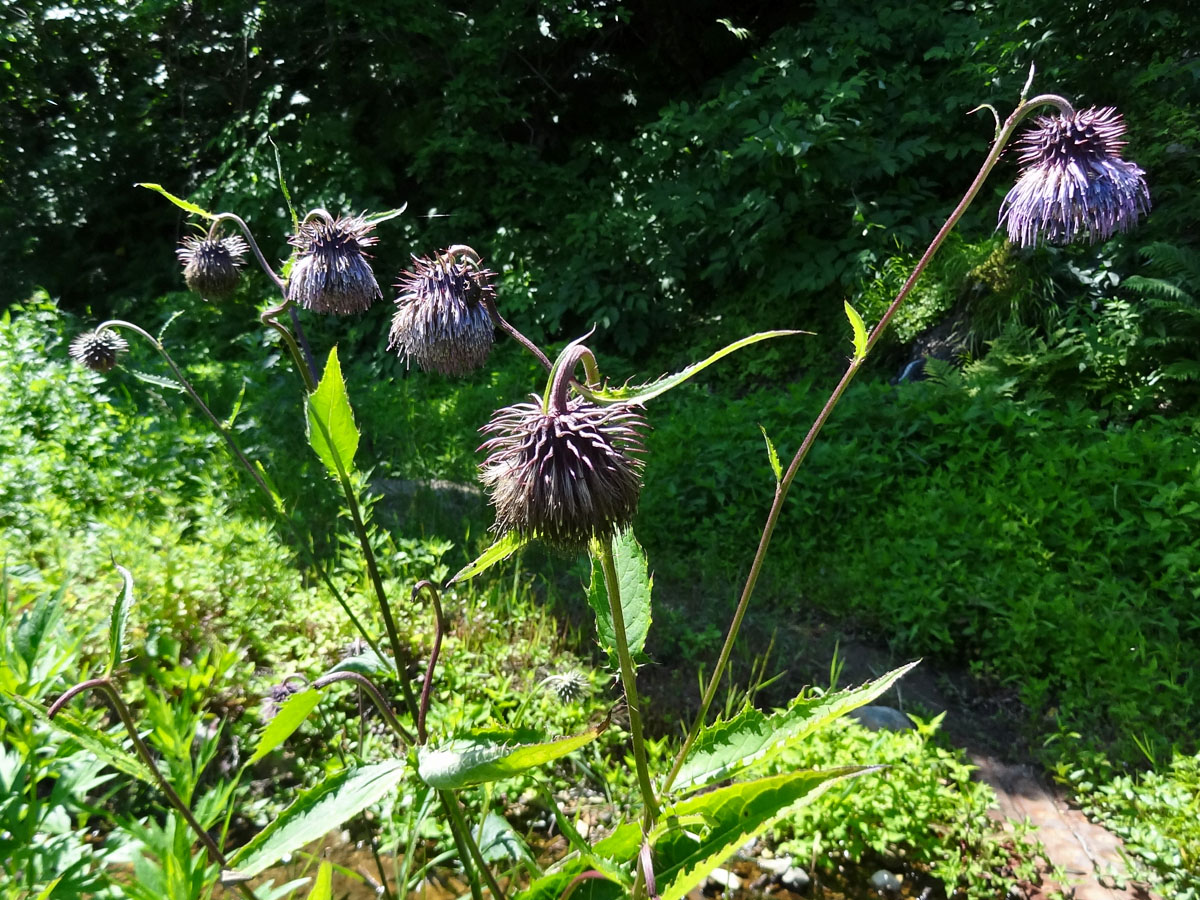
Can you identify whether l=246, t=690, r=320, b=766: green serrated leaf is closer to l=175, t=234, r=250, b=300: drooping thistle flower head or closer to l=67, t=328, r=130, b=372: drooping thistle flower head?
l=175, t=234, r=250, b=300: drooping thistle flower head

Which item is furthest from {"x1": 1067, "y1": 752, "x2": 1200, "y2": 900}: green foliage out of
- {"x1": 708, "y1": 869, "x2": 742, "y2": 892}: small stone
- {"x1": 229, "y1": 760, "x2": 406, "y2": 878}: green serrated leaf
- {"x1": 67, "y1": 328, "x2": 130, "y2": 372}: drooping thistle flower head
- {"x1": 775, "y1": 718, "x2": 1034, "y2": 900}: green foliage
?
{"x1": 67, "y1": 328, "x2": 130, "y2": 372}: drooping thistle flower head

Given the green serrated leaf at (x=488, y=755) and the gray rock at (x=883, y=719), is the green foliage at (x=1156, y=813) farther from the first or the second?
the green serrated leaf at (x=488, y=755)

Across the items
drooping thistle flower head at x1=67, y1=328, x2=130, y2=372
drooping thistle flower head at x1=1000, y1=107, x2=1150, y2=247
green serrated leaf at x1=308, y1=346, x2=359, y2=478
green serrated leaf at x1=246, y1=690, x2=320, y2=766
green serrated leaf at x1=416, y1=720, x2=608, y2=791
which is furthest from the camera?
drooping thistle flower head at x1=67, y1=328, x2=130, y2=372

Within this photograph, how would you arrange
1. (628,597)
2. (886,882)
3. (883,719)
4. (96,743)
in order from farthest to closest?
(883,719) < (886,882) < (628,597) < (96,743)

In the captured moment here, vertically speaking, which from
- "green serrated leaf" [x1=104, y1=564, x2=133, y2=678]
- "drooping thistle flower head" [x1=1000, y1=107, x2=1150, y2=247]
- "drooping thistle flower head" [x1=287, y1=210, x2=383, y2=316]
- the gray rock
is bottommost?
the gray rock

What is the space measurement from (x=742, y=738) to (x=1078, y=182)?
3.72 feet

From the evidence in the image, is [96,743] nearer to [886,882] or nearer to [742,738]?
[742,738]

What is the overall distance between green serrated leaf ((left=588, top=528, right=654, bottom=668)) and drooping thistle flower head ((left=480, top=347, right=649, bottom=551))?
224 millimetres

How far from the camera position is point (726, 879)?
2168 mm

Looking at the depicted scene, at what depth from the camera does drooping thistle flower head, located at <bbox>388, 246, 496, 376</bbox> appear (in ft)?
5.14

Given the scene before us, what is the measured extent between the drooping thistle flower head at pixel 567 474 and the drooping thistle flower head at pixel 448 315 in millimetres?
539

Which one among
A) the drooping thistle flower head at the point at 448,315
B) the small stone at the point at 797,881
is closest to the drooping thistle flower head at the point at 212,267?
the drooping thistle flower head at the point at 448,315

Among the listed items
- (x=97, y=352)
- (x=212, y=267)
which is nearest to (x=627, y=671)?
(x=212, y=267)

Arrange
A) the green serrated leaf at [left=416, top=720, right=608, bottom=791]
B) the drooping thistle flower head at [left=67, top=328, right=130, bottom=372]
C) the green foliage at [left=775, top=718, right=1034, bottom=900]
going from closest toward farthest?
1. the green serrated leaf at [left=416, top=720, right=608, bottom=791]
2. the green foliage at [left=775, top=718, right=1034, bottom=900]
3. the drooping thistle flower head at [left=67, top=328, right=130, bottom=372]
